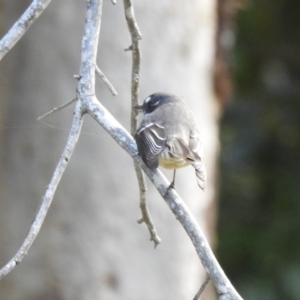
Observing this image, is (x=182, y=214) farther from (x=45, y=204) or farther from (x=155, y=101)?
(x=155, y=101)

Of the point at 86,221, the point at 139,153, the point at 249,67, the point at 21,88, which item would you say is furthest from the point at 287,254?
the point at 139,153

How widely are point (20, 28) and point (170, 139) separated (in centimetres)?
69

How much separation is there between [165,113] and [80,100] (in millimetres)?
723

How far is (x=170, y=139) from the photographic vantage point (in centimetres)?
227

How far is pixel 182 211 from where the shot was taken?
165cm

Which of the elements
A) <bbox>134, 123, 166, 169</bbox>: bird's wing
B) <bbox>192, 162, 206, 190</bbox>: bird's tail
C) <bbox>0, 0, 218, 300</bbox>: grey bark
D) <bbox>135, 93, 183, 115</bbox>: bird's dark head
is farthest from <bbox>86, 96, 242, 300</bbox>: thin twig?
<bbox>0, 0, 218, 300</bbox>: grey bark

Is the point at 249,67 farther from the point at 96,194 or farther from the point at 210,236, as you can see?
the point at 96,194

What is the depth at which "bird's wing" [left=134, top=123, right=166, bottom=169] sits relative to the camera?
1.92 m

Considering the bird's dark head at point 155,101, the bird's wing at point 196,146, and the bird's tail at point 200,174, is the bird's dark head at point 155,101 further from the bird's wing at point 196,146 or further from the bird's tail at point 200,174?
the bird's tail at point 200,174

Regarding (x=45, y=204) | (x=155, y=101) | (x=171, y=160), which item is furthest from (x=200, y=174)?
(x=155, y=101)

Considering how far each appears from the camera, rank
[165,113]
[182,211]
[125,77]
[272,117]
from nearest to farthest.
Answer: [182,211] → [165,113] → [125,77] → [272,117]

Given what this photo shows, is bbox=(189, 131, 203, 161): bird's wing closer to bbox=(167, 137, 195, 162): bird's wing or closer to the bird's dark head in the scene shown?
bbox=(167, 137, 195, 162): bird's wing

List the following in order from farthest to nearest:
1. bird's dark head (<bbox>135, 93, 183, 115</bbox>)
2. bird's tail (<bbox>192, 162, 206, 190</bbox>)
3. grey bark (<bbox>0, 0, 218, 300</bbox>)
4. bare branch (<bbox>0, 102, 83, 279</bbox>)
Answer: grey bark (<bbox>0, 0, 218, 300</bbox>) < bird's dark head (<bbox>135, 93, 183, 115</bbox>) < bird's tail (<bbox>192, 162, 206, 190</bbox>) < bare branch (<bbox>0, 102, 83, 279</bbox>)

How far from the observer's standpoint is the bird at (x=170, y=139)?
6.55 feet
